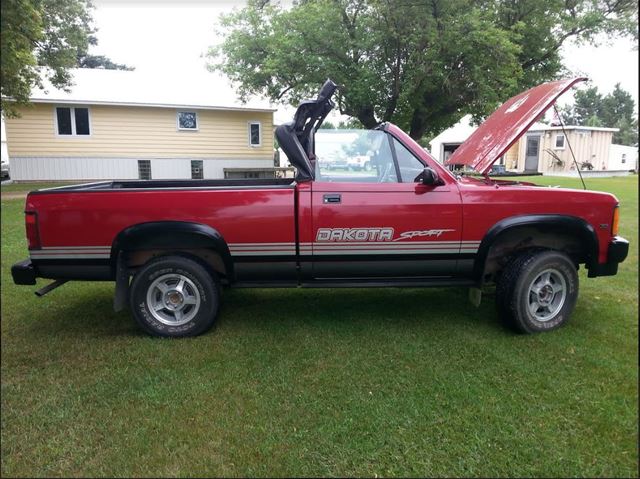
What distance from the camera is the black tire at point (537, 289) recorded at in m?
3.54

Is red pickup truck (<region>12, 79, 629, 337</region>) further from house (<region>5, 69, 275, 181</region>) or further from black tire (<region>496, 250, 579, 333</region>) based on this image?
house (<region>5, 69, 275, 181</region>)

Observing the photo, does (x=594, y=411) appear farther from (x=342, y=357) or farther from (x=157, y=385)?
(x=157, y=385)

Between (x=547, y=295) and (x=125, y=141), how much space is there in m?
4.04

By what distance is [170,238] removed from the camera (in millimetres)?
3537

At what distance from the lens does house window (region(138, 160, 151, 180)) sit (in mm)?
4500

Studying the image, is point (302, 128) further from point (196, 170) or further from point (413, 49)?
point (196, 170)

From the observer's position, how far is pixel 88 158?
4602 millimetres

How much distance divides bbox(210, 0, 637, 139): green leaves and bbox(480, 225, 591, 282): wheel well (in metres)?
1.06

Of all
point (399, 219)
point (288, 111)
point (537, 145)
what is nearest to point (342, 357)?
point (399, 219)

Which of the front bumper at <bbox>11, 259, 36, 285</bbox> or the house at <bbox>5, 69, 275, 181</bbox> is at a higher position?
the house at <bbox>5, 69, 275, 181</bbox>

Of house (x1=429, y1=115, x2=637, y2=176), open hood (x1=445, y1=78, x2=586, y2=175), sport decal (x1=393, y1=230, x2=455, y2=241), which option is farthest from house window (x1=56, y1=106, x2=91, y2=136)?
open hood (x1=445, y1=78, x2=586, y2=175)

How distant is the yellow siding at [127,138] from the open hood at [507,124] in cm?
184

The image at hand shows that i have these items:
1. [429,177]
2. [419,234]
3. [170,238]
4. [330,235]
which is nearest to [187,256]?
[170,238]

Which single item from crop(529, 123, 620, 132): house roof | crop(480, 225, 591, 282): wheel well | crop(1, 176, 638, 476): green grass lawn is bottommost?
crop(1, 176, 638, 476): green grass lawn
